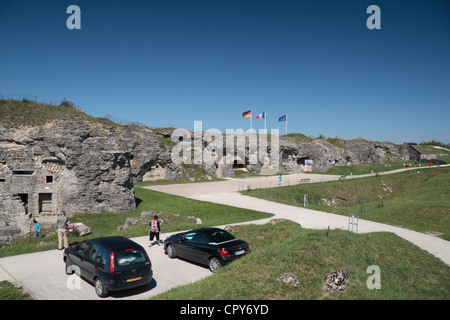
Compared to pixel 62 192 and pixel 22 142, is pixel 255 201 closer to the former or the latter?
pixel 62 192

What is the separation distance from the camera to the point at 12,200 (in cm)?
2145

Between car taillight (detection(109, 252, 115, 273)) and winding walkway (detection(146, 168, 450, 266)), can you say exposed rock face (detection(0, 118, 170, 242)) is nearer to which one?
winding walkway (detection(146, 168, 450, 266))

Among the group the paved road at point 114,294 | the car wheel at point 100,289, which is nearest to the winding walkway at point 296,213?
the paved road at point 114,294

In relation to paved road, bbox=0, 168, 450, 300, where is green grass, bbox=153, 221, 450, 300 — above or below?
above

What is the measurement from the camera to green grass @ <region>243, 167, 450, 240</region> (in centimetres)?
2206

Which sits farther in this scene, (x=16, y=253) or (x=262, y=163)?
(x=262, y=163)

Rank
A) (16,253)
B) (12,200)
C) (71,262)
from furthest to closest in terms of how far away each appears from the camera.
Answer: (12,200) < (16,253) < (71,262)

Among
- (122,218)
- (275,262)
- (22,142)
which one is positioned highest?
(22,142)

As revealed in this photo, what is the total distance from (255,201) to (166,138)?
929 inches

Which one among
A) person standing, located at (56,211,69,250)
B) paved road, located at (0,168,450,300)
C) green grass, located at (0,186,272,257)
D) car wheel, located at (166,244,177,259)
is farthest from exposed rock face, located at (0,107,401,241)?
car wheel, located at (166,244,177,259)

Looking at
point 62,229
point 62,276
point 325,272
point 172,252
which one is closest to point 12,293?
point 62,276

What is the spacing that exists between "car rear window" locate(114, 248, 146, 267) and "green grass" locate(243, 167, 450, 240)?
730 inches

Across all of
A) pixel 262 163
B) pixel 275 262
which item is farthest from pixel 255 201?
pixel 262 163

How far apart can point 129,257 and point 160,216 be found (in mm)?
11935
